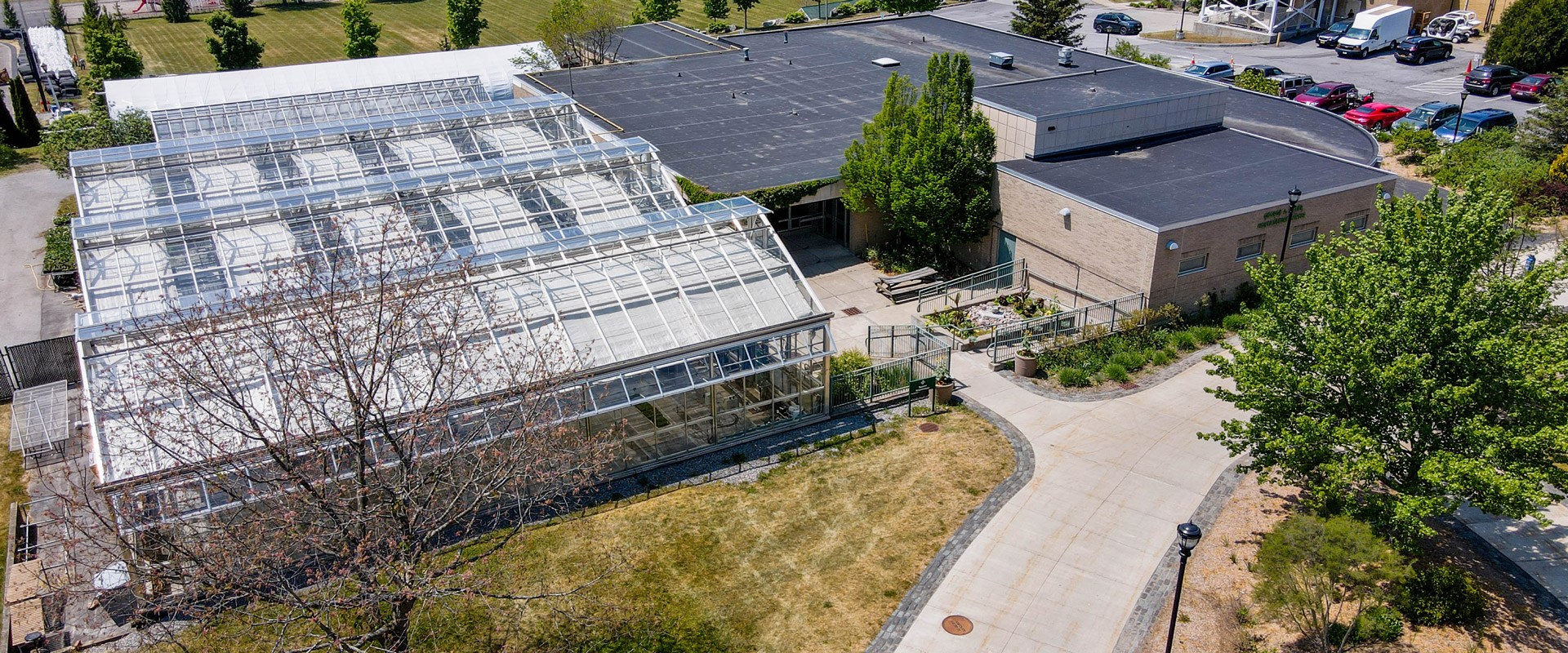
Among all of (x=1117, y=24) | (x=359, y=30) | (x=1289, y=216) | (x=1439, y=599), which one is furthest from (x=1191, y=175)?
(x=359, y=30)

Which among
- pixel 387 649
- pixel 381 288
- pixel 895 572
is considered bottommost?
pixel 895 572

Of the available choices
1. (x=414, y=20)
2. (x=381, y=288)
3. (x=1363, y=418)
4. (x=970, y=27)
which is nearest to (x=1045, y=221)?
(x=1363, y=418)

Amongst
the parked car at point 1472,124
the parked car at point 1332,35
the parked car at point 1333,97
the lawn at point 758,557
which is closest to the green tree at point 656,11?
the parked car at point 1333,97

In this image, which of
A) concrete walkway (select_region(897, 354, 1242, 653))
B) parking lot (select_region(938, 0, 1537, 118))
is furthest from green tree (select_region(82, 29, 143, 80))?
concrete walkway (select_region(897, 354, 1242, 653))

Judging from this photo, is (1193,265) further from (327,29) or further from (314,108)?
(327,29)

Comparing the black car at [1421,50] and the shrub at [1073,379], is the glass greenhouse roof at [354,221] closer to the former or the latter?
the shrub at [1073,379]

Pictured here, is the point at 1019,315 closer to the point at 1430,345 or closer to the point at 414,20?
the point at 1430,345
